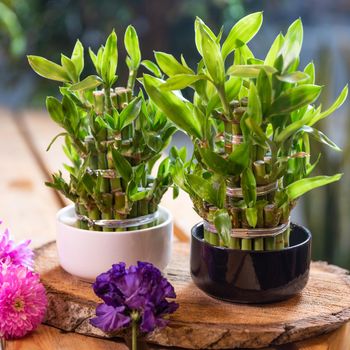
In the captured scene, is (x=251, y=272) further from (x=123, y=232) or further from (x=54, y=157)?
(x=54, y=157)

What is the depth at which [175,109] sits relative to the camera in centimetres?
78

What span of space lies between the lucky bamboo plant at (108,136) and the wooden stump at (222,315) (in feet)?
0.30

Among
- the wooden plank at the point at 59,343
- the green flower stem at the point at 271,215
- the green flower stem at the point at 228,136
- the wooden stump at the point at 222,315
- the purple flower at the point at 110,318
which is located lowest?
the wooden plank at the point at 59,343

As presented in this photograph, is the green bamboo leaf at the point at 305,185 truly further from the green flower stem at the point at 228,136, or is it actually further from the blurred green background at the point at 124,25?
the blurred green background at the point at 124,25

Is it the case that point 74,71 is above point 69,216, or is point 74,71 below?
above

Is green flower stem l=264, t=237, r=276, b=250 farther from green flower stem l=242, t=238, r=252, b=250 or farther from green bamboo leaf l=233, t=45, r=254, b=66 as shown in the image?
green bamboo leaf l=233, t=45, r=254, b=66

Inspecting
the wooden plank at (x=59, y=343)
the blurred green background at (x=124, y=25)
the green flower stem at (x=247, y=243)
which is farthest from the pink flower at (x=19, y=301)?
the blurred green background at (x=124, y=25)

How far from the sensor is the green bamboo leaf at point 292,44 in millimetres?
733

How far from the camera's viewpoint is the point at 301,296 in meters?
0.85

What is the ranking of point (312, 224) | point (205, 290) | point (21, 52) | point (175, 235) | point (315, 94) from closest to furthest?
point (315, 94), point (205, 290), point (175, 235), point (312, 224), point (21, 52)

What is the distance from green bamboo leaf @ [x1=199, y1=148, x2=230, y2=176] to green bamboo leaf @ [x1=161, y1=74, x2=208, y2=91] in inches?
2.7

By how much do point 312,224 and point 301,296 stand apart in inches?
36.3

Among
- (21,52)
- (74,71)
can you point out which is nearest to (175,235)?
(74,71)

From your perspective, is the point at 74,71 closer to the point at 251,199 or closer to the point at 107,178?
the point at 107,178
